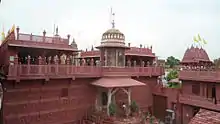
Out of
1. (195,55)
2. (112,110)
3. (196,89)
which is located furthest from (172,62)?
(112,110)

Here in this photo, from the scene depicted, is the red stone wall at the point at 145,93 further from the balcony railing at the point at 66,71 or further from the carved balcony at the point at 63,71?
the carved balcony at the point at 63,71

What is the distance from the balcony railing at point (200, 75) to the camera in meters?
15.1

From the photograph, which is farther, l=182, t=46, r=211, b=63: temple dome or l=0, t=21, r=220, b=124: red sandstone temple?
l=182, t=46, r=211, b=63: temple dome

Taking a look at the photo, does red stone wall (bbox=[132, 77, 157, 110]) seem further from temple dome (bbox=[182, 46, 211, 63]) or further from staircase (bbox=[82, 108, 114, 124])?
staircase (bbox=[82, 108, 114, 124])

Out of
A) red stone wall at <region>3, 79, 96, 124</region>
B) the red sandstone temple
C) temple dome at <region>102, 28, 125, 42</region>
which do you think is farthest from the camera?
temple dome at <region>102, 28, 125, 42</region>

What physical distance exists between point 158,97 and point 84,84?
26.6 feet

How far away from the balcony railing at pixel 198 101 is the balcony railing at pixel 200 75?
153cm

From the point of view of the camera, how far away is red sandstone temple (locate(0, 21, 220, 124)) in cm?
1284

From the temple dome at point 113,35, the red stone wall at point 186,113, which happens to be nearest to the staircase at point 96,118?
the temple dome at point 113,35

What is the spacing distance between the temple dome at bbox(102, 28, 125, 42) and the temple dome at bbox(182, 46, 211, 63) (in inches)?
333

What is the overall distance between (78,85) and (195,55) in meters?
13.1

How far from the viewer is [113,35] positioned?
17.3m

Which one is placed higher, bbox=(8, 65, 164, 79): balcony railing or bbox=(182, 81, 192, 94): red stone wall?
bbox=(8, 65, 164, 79): balcony railing

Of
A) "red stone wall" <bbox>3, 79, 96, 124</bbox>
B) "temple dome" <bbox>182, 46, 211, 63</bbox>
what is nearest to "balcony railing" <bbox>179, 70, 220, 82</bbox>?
"temple dome" <bbox>182, 46, 211, 63</bbox>
